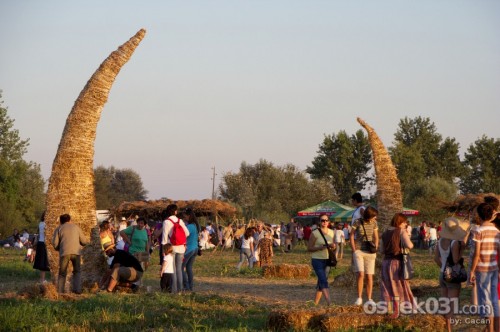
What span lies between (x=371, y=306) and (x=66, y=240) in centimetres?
588

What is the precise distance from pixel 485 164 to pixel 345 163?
45.8ft

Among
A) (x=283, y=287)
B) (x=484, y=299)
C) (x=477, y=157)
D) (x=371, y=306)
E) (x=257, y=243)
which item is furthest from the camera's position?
(x=477, y=157)

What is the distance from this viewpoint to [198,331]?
34.6ft

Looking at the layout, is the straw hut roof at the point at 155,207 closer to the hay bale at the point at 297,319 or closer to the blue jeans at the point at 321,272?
the blue jeans at the point at 321,272

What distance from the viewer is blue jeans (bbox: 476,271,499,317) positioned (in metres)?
10.1

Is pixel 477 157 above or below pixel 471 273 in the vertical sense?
above

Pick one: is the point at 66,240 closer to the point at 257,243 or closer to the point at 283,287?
the point at 283,287

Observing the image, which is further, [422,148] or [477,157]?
[422,148]

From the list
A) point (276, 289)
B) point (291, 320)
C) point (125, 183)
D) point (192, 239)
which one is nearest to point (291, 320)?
point (291, 320)

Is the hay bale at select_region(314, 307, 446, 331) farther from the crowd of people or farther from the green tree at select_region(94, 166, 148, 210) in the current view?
the green tree at select_region(94, 166, 148, 210)

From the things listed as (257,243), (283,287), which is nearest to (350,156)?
(257,243)

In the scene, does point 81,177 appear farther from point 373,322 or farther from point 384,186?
point 373,322

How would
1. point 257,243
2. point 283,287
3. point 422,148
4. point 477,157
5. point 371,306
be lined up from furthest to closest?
point 422,148
point 477,157
point 257,243
point 283,287
point 371,306

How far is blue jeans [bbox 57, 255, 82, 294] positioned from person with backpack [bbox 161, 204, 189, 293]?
71.8 inches
